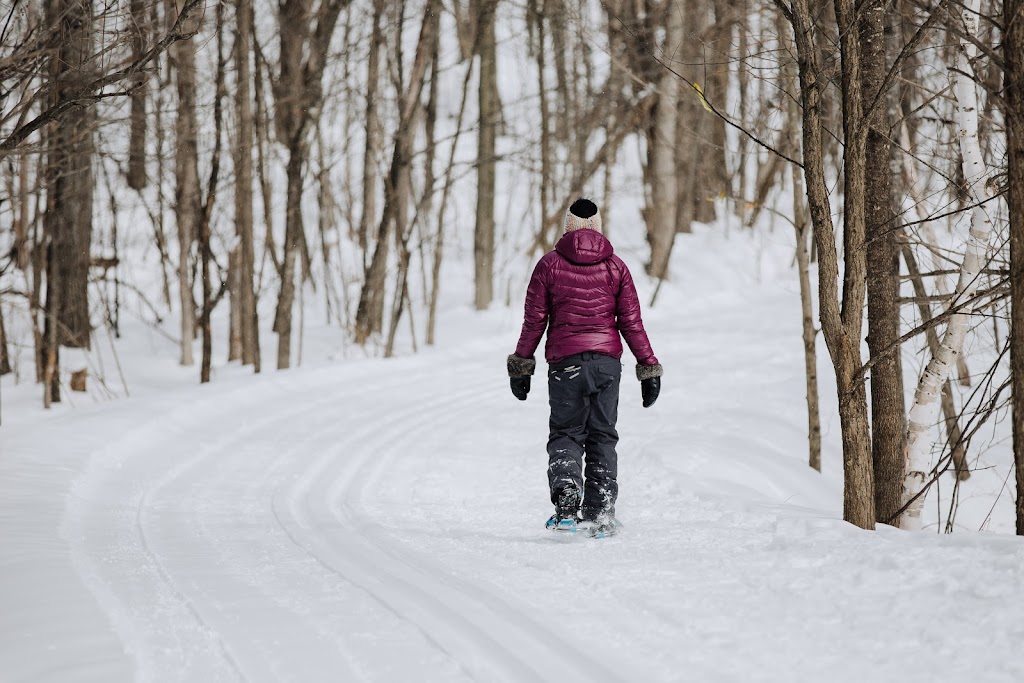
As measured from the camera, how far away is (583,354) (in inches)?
206

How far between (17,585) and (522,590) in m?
2.26

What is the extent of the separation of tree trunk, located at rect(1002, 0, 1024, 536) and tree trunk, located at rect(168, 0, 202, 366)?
1080 centimetres

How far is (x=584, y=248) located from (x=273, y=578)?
2.36 meters

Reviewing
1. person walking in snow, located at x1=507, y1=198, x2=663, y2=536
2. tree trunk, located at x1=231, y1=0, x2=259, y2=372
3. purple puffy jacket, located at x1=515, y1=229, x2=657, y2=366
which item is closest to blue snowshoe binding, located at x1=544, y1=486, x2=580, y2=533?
person walking in snow, located at x1=507, y1=198, x2=663, y2=536

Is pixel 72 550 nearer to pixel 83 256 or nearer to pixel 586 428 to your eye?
pixel 586 428

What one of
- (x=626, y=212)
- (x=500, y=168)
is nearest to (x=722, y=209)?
(x=626, y=212)

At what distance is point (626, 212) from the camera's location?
2978 cm

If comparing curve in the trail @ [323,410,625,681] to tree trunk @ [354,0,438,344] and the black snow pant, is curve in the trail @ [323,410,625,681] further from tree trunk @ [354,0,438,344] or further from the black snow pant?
tree trunk @ [354,0,438,344]

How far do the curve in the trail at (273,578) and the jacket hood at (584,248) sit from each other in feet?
5.94

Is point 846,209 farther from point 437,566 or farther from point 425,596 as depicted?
point 425,596

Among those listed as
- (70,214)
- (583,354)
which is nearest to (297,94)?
(70,214)

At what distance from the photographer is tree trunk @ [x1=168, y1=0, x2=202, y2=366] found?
14375 millimetres

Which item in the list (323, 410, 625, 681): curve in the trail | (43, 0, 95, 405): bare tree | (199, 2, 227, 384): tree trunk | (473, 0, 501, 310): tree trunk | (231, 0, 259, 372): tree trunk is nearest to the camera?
(323, 410, 625, 681): curve in the trail

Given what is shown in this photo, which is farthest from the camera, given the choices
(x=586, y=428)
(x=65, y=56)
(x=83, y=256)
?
(x=83, y=256)
